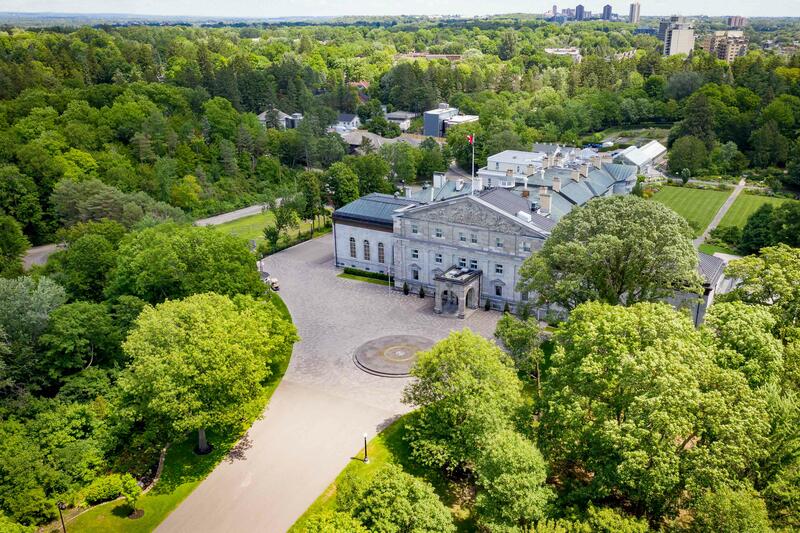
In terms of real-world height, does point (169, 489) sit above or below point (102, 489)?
below

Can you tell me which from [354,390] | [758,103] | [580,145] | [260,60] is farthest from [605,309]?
[260,60]

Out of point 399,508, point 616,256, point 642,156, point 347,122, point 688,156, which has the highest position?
point 616,256

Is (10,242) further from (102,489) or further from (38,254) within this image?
(102,489)

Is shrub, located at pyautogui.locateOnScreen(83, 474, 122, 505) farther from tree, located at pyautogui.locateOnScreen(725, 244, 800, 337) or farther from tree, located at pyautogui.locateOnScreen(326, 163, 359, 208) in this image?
tree, located at pyautogui.locateOnScreen(326, 163, 359, 208)

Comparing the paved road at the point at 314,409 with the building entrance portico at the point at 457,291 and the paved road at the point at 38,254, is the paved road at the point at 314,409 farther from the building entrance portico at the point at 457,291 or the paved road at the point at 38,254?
the paved road at the point at 38,254

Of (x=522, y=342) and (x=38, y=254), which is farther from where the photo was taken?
(x=38, y=254)

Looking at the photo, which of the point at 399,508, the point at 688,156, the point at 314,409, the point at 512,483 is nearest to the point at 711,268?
the point at 512,483

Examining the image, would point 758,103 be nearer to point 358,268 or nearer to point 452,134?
point 452,134
